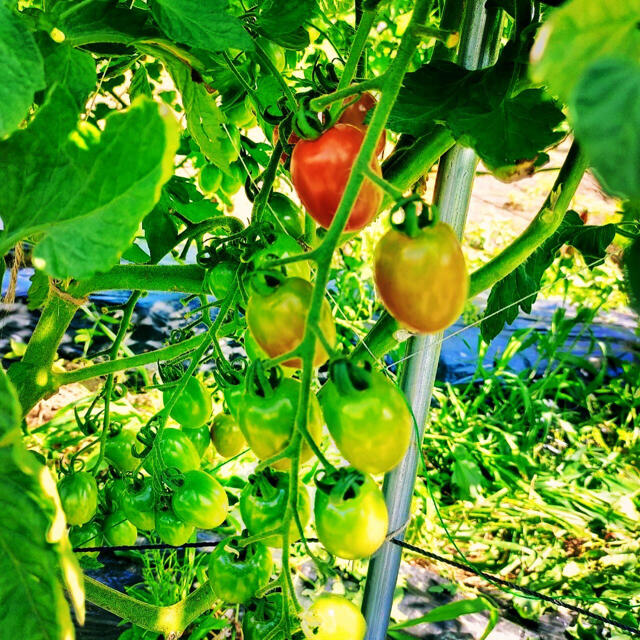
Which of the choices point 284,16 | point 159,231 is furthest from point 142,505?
point 284,16

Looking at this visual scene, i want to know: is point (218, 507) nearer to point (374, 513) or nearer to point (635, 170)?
point (374, 513)

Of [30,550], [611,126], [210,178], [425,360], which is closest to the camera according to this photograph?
[611,126]

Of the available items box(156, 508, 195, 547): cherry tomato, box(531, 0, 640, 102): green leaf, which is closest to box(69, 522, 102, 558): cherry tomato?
box(156, 508, 195, 547): cherry tomato

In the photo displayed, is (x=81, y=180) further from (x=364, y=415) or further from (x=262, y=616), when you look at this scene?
(x=262, y=616)

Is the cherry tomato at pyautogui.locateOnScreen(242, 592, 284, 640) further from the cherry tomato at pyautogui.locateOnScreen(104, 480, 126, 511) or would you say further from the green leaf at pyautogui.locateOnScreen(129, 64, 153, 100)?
the green leaf at pyautogui.locateOnScreen(129, 64, 153, 100)

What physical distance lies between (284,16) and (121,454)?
1.66 ft

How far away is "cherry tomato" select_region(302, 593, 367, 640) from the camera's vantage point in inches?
17.3

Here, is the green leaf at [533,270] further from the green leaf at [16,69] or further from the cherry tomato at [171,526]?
the green leaf at [16,69]

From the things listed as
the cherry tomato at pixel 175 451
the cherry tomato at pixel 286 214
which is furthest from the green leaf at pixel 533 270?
the cherry tomato at pixel 175 451

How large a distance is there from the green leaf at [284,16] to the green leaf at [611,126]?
0.46m

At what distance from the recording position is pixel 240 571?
548mm

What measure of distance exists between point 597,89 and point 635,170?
0.09 ft

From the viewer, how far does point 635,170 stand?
190 mm

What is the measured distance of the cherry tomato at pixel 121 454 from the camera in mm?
765
